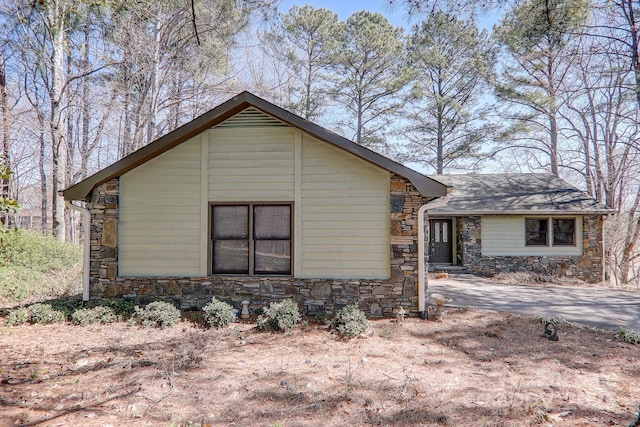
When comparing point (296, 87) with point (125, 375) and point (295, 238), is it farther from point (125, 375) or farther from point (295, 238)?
point (125, 375)

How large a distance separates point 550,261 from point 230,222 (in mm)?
11781

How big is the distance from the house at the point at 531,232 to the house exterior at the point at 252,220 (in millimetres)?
7238

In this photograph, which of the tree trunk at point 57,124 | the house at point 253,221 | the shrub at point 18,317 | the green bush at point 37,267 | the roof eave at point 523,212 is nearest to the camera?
the shrub at point 18,317

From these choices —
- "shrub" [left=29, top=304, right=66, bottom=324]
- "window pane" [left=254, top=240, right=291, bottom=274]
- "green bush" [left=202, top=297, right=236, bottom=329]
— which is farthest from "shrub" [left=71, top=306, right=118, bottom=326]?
"window pane" [left=254, top=240, right=291, bottom=274]

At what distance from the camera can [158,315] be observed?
19.7 feet

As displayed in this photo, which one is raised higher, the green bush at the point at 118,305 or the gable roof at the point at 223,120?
the gable roof at the point at 223,120

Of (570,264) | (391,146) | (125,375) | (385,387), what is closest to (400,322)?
(385,387)

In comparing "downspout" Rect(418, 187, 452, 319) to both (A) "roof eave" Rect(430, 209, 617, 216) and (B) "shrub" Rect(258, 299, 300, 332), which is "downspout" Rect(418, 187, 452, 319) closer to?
(B) "shrub" Rect(258, 299, 300, 332)

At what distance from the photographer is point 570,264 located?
487 inches

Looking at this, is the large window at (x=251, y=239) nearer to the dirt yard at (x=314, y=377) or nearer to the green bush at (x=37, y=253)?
the dirt yard at (x=314, y=377)

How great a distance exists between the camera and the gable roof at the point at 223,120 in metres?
6.22

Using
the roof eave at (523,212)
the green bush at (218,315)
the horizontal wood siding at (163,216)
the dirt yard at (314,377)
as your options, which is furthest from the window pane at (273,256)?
the roof eave at (523,212)

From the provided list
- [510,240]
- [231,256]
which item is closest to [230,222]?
[231,256]

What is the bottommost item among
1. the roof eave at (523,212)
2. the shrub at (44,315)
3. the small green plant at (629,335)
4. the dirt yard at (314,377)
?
the dirt yard at (314,377)
